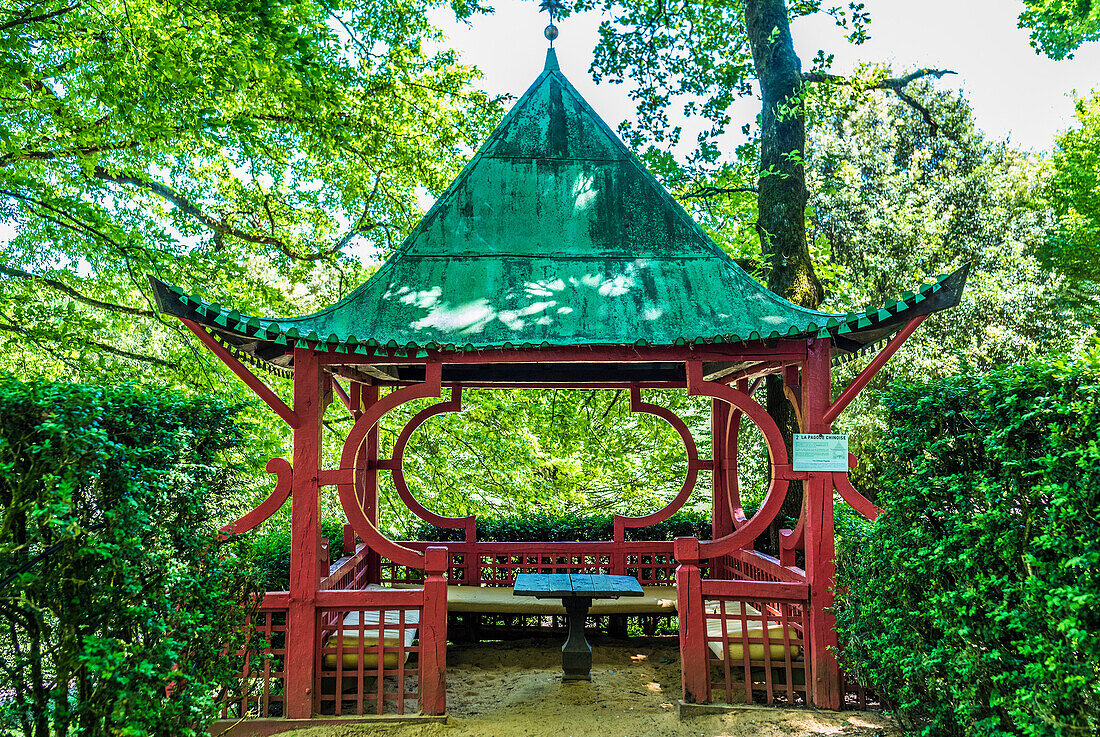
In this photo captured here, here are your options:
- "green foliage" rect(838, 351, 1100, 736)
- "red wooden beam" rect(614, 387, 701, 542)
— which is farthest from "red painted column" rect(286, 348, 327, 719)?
"green foliage" rect(838, 351, 1100, 736)

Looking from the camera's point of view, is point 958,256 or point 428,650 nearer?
point 428,650

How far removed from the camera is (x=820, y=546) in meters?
5.60

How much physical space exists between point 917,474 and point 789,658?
7.23 feet

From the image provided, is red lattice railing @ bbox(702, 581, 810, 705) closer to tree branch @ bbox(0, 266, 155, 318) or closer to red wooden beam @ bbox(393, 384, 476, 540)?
red wooden beam @ bbox(393, 384, 476, 540)

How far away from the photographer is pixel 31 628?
127 inches

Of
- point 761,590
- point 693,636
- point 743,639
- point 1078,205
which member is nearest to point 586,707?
point 693,636

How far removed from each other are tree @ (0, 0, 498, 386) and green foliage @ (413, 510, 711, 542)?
442 centimetres

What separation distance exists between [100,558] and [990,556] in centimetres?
427

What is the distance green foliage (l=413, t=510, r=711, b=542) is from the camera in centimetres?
916

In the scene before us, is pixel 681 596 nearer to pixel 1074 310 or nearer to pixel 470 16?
pixel 470 16

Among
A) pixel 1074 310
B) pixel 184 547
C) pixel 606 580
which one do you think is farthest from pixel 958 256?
pixel 184 547

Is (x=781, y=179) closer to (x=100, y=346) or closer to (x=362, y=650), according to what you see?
(x=362, y=650)

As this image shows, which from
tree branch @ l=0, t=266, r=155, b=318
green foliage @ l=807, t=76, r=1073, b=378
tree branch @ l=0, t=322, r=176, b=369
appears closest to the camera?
tree branch @ l=0, t=322, r=176, b=369

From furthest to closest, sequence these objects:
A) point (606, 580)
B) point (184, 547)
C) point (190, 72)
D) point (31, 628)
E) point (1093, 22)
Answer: point (1093, 22) < point (190, 72) < point (606, 580) < point (184, 547) < point (31, 628)
